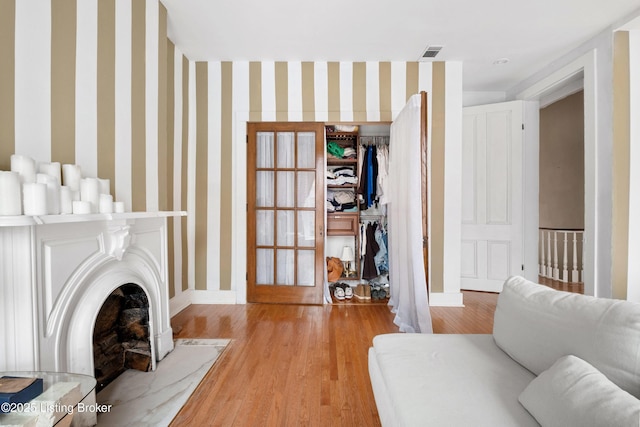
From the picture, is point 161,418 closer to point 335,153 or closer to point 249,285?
point 249,285

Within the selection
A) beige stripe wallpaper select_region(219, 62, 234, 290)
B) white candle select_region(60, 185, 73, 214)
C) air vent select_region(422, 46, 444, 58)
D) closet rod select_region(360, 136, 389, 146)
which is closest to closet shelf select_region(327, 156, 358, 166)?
closet rod select_region(360, 136, 389, 146)

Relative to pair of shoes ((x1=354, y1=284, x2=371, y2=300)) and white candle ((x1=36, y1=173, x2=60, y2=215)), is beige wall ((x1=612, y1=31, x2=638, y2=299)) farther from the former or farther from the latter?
white candle ((x1=36, y1=173, x2=60, y2=215))

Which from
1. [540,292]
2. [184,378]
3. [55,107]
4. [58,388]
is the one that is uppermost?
[55,107]

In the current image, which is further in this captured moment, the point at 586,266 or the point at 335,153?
the point at 335,153

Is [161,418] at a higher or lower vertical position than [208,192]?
lower

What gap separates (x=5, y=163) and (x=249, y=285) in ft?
8.17

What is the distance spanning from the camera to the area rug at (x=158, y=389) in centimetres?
158

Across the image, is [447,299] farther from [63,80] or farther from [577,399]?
[63,80]

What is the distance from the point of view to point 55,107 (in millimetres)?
1629

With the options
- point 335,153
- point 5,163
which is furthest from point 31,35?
point 335,153

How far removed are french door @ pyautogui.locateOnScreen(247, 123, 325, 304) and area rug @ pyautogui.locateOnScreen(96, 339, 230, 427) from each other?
125cm

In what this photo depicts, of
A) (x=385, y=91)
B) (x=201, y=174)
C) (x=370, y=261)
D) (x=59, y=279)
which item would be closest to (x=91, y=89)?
(x=59, y=279)

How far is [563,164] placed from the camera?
5.10 meters

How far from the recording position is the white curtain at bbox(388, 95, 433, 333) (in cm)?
244
